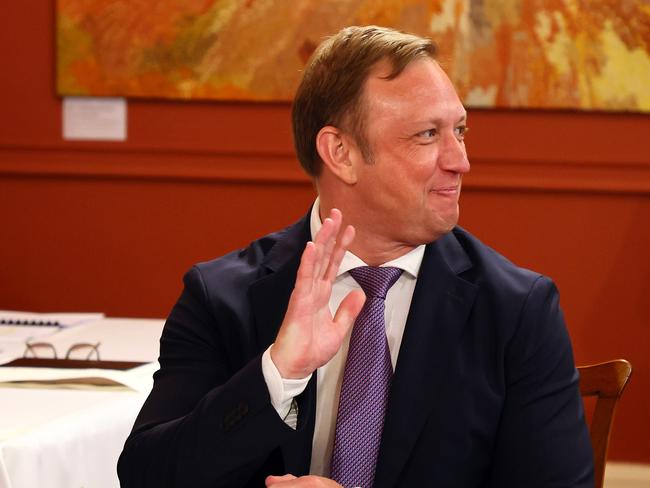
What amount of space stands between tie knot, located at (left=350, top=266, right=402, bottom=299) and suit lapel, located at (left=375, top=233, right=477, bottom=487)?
5 centimetres

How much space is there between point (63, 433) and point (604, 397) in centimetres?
94

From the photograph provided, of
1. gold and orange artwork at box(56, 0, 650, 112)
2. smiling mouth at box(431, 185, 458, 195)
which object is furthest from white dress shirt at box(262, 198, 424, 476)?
gold and orange artwork at box(56, 0, 650, 112)

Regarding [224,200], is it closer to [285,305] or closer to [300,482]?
[285,305]

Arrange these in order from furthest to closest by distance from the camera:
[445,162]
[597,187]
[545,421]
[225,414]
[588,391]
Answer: [597,187] < [588,391] < [445,162] < [545,421] < [225,414]

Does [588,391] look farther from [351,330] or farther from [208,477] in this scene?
[208,477]

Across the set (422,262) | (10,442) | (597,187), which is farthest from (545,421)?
(597,187)

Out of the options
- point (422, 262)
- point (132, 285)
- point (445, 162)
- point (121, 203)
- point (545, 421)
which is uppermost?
point (445, 162)

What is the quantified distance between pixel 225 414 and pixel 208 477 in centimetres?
10

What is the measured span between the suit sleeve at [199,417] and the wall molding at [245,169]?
249cm

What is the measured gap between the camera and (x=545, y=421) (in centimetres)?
163

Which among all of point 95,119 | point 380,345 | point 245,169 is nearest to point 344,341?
point 380,345

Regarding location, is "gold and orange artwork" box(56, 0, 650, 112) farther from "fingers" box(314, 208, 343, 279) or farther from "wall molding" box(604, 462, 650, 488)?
"fingers" box(314, 208, 343, 279)

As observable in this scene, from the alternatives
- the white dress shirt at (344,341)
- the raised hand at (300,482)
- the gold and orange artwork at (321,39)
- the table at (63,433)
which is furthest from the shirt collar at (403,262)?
the gold and orange artwork at (321,39)

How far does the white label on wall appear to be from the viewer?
4.24 metres
